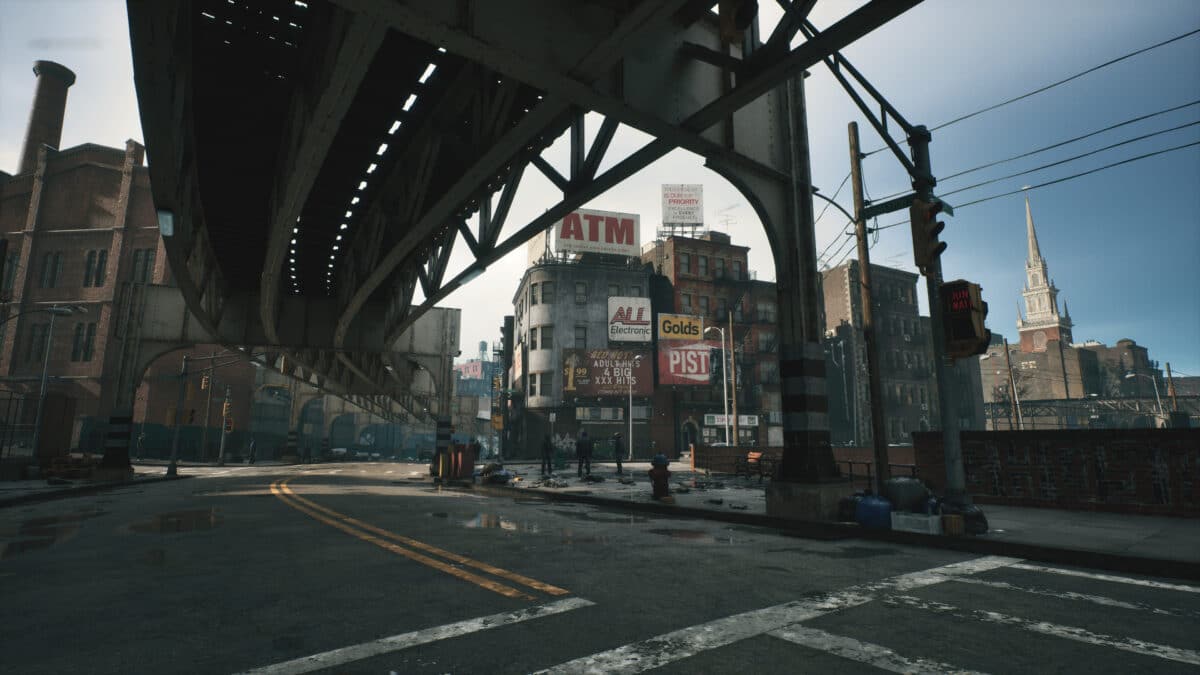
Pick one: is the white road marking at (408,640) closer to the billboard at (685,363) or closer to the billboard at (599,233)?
the billboard at (685,363)

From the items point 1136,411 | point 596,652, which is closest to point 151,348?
point 596,652

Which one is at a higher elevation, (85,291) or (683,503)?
(85,291)

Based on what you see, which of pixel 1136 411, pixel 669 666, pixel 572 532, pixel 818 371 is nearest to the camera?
pixel 669 666

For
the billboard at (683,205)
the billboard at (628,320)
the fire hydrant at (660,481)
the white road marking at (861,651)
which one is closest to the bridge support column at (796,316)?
the fire hydrant at (660,481)

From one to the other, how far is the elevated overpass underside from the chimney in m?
59.5

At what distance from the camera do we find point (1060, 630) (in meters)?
3.85

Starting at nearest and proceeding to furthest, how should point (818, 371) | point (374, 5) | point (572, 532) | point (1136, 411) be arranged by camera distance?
1. point (374, 5)
2. point (572, 532)
3. point (818, 371)
4. point (1136, 411)

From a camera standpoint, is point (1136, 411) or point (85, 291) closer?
point (85, 291)

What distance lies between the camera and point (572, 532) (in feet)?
27.8

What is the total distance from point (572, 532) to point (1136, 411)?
271 ft

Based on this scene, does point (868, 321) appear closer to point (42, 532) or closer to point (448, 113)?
point (448, 113)

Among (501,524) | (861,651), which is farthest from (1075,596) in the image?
(501,524)

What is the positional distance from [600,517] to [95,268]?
57374 mm

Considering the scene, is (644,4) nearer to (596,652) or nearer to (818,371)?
(596,652)
